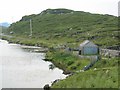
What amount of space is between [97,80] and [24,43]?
151m

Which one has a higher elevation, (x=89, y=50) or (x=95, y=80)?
(x=89, y=50)

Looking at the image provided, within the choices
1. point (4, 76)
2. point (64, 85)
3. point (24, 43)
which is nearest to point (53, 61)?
point (4, 76)

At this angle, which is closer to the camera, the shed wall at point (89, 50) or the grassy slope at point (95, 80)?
the grassy slope at point (95, 80)

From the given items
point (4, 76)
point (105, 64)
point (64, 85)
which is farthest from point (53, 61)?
point (64, 85)

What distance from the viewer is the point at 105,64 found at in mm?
63562

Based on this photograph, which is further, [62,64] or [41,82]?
[62,64]

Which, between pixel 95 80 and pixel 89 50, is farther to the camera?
pixel 89 50

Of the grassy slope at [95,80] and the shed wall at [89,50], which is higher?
the shed wall at [89,50]

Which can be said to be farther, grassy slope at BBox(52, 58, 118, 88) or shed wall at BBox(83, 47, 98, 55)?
shed wall at BBox(83, 47, 98, 55)

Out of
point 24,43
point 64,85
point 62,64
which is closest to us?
point 64,85

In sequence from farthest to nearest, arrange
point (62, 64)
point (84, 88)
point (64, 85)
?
1. point (62, 64)
2. point (64, 85)
3. point (84, 88)

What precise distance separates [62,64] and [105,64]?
73.7ft

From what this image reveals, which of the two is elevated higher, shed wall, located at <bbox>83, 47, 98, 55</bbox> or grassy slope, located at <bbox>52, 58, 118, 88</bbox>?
shed wall, located at <bbox>83, 47, 98, 55</bbox>

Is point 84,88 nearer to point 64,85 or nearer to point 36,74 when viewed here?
point 64,85
